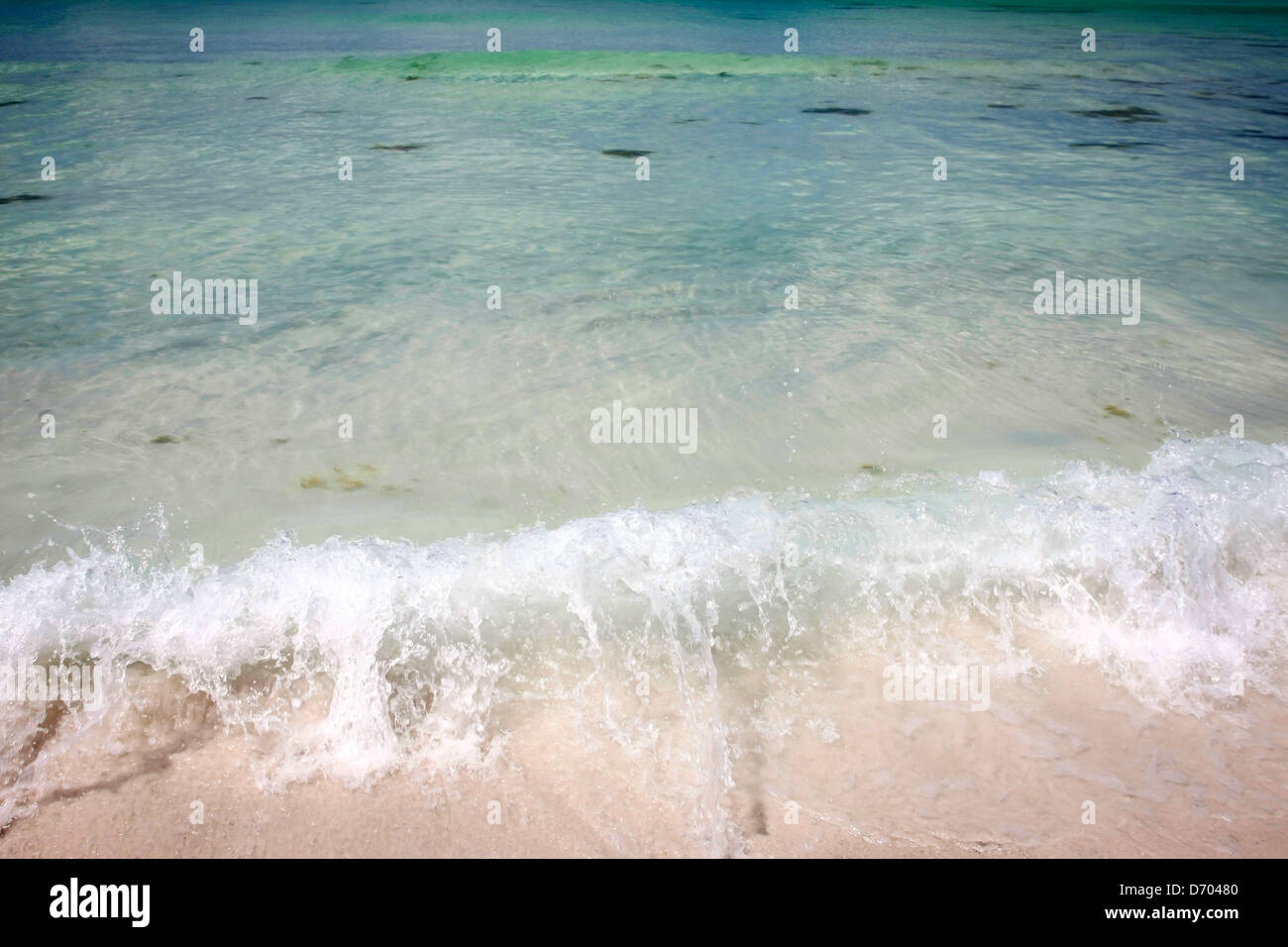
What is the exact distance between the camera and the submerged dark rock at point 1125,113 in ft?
35.3

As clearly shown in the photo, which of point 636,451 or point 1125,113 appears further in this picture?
point 1125,113

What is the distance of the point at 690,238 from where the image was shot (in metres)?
6.27

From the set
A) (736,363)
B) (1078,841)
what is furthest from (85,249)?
(1078,841)

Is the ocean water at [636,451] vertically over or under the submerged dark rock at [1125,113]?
under

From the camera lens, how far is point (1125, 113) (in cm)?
1108

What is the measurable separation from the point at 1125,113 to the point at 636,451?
10608mm

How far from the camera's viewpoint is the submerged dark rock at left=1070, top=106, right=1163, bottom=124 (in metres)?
10.8

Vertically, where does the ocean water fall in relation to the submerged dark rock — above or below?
below

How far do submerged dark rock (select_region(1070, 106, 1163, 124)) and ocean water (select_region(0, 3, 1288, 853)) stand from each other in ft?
7.26

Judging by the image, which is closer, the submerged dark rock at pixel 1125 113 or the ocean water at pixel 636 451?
the ocean water at pixel 636 451

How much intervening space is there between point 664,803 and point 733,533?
3.61 ft

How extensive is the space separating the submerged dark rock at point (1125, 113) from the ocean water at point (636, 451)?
2.21 m

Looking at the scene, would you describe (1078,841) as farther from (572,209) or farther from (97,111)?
(97,111)

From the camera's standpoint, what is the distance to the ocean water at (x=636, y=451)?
8.38ft
